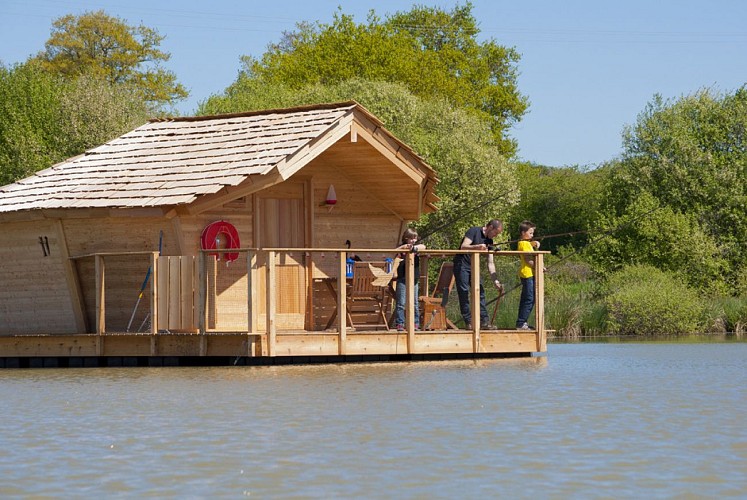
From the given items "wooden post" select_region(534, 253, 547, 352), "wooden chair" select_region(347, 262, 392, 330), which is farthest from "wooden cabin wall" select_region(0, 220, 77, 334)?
"wooden post" select_region(534, 253, 547, 352)

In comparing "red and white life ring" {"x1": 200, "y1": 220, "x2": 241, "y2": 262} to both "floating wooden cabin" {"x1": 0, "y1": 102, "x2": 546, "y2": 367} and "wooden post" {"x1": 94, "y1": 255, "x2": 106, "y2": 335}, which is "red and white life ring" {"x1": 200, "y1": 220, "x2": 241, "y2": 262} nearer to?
"floating wooden cabin" {"x1": 0, "y1": 102, "x2": 546, "y2": 367}

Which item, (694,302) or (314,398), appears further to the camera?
(694,302)

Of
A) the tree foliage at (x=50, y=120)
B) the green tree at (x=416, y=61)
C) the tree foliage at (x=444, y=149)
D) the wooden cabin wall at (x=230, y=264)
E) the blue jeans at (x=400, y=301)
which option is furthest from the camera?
the green tree at (x=416, y=61)

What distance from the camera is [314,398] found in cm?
1468

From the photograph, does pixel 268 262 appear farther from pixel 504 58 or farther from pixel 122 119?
pixel 504 58

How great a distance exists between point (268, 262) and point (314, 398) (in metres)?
4.60

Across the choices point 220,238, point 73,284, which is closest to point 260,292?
point 220,238

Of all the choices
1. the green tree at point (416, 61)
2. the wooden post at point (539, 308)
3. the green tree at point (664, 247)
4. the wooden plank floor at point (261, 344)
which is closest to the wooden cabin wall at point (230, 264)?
the wooden plank floor at point (261, 344)

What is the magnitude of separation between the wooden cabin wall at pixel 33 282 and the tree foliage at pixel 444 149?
2051 cm

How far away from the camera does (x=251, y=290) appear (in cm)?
1908

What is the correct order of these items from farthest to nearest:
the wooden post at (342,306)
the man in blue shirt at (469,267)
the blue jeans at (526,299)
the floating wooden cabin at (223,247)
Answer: the blue jeans at (526,299) < the man in blue shirt at (469,267) < the floating wooden cabin at (223,247) < the wooden post at (342,306)

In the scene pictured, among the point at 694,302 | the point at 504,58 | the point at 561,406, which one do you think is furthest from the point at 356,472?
the point at 504,58

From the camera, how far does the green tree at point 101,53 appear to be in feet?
178

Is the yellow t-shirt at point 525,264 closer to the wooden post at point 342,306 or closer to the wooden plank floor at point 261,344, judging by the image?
the wooden plank floor at point 261,344
